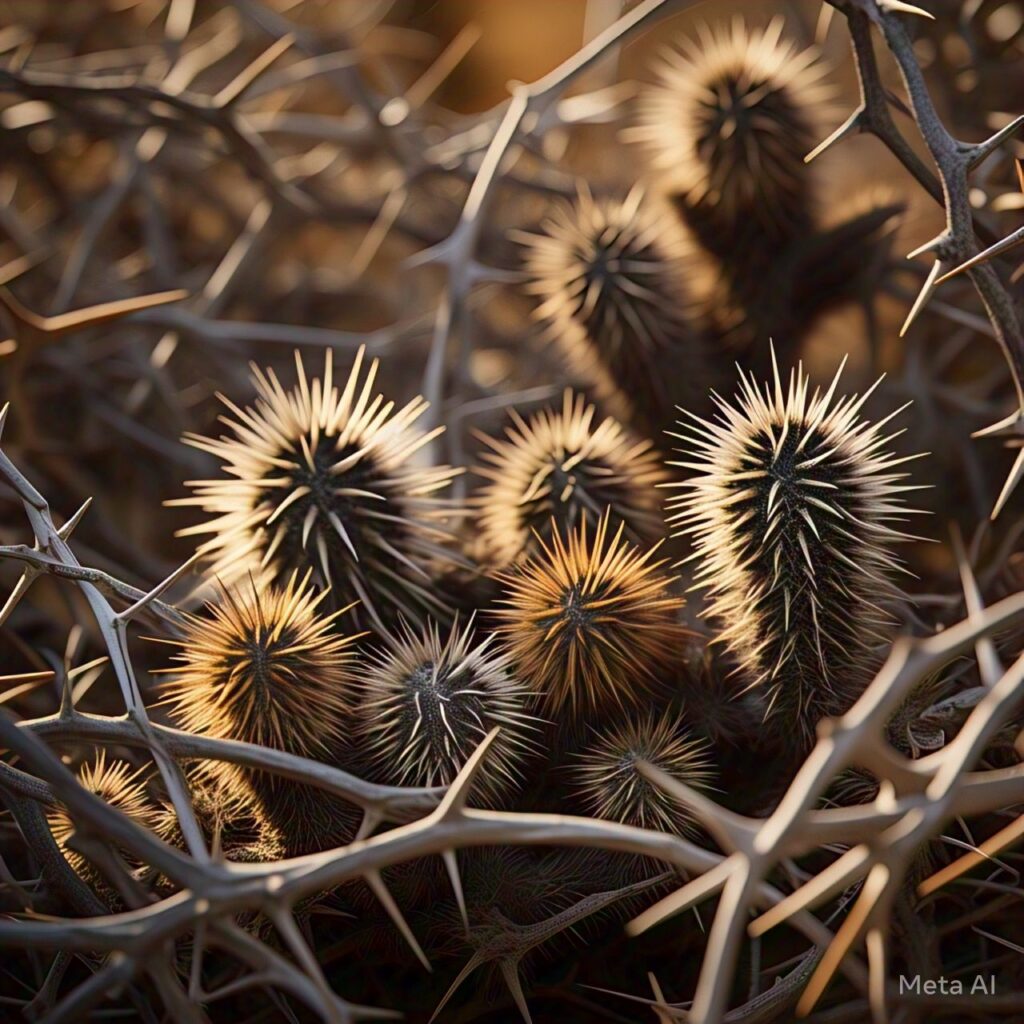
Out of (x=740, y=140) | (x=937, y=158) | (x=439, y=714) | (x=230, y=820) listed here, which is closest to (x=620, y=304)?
(x=740, y=140)

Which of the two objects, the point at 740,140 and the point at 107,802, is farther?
the point at 740,140

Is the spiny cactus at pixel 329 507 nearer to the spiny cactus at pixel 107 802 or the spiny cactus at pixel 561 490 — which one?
the spiny cactus at pixel 561 490

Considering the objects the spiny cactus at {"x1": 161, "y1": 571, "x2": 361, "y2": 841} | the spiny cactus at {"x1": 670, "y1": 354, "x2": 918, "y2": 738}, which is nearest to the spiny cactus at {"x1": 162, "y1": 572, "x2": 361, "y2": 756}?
the spiny cactus at {"x1": 161, "y1": 571, "x2": 361, "y2": 841}

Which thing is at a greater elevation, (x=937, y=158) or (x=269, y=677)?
(x=937, y=158)

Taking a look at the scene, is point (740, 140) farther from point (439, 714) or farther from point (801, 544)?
point (439, 714)

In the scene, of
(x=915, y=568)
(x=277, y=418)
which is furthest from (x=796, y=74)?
(x=277, y=418)

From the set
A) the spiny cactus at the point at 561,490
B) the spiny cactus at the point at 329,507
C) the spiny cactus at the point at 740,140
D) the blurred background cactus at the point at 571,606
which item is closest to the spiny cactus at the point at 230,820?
the blurred background cactus at the point at 571,606

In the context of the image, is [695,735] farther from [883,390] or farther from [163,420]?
[163,420]
